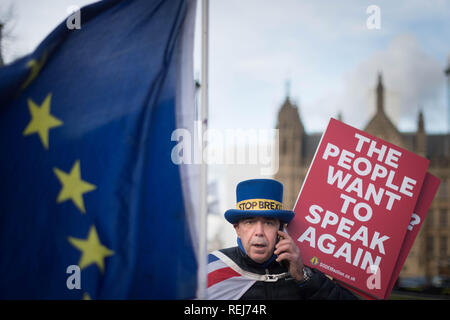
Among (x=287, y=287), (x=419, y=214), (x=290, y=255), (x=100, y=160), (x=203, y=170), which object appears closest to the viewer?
(x=203, y=170)

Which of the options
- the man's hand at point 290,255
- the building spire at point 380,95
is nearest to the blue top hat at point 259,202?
the man's hand at point 290,255

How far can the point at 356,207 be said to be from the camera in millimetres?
4469

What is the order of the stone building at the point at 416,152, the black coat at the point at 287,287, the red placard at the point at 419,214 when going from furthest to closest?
the stone building at the point at 416,152
the red placard at the point at 419,214
the black coat at the point at 287,287

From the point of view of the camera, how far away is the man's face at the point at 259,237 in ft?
12.9

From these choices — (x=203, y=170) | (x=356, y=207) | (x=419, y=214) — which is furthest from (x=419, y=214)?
(x=203, y=170)

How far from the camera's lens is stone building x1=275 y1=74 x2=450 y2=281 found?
61.6 metres

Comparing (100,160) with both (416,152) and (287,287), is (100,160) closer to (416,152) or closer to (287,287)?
(287,287)

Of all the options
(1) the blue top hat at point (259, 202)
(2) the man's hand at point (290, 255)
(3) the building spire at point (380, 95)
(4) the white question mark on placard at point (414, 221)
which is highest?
(3) the building spire at point (380, 95)

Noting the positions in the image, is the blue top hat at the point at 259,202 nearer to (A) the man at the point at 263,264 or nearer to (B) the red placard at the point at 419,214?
(A) the man at the point at 263,264

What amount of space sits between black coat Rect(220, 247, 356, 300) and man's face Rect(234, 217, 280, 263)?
0.10 m

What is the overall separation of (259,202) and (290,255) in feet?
1.62

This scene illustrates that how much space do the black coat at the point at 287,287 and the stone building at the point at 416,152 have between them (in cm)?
5999

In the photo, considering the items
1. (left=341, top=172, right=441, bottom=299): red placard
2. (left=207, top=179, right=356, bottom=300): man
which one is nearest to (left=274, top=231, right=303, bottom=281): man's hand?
(left=207, top=179, right=356, bottom=300): man
